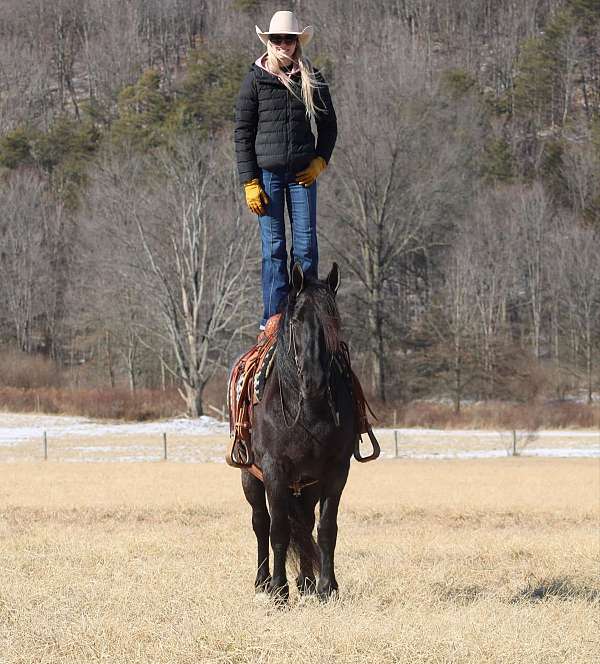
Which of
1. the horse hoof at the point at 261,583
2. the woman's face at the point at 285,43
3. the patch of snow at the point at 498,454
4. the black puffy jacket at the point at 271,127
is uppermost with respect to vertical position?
the woman's face at the point at 285,43

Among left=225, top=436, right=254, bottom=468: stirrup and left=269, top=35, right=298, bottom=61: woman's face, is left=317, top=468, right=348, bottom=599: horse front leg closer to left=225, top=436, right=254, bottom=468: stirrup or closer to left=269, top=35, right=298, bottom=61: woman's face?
left=225, top=436, right=254, bottom=468: stirrup

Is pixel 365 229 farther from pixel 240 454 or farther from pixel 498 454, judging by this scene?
pixel 240 454

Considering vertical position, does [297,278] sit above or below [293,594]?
above

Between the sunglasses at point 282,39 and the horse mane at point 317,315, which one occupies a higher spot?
the sunglasses at point 282,39

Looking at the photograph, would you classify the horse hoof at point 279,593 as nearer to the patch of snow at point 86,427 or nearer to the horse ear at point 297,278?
the horse ear at point 297,278

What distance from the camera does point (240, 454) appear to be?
827 cm

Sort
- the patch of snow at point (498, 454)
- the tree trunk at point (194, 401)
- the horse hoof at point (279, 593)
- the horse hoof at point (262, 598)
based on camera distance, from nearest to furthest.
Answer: the horse hoof at point (262, 598) < the horse hoof at point (279, 593) < the patch of snow at point (498, 454) < the tree trunk at point (194, 401)

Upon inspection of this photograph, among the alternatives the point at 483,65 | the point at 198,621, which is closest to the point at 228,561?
the point at 198,621

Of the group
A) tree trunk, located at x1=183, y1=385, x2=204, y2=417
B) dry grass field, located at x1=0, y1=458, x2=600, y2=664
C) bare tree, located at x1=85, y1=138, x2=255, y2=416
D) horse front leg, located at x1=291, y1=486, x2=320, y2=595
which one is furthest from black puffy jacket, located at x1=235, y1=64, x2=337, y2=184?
tree trunk, located at x1=183, y1=385, x2=204, y2=417

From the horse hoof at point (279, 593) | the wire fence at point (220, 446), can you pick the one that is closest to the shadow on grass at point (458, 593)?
the horse hoof at point (279, 593)

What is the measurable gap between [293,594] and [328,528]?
1.11 metres

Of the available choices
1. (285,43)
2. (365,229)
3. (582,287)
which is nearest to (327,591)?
(285,43)

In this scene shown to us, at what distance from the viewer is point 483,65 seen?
97.2 m

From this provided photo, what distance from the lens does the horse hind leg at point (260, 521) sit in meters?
8.53
